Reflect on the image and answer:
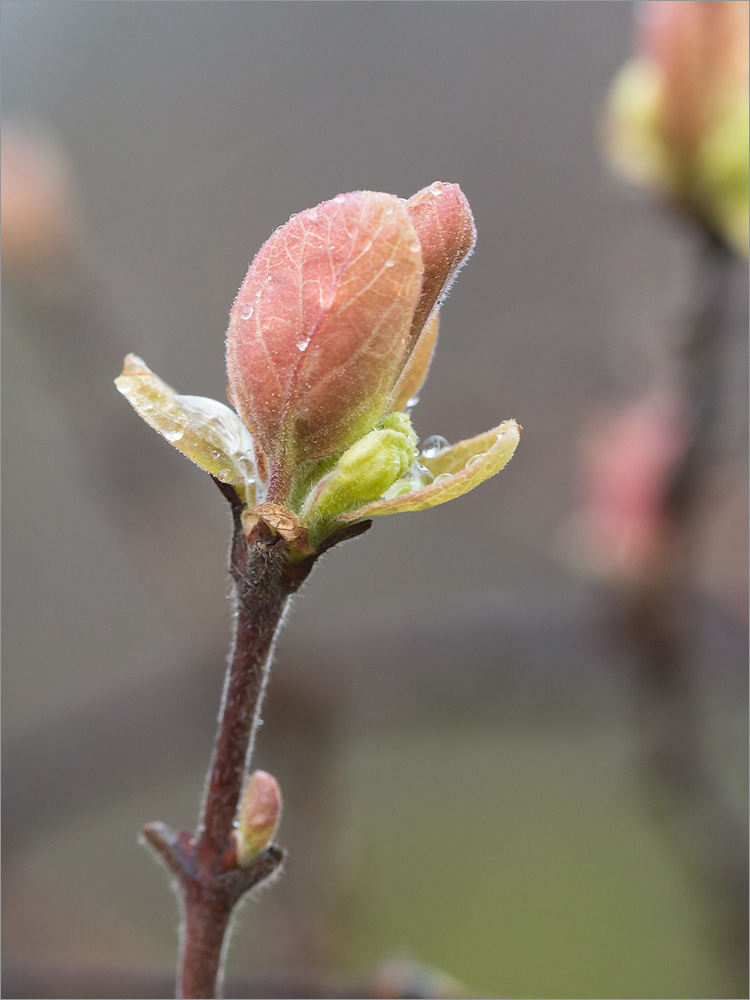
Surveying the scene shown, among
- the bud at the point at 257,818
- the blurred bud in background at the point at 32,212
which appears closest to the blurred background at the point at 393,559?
the blurred bud in background at the point at 32,212

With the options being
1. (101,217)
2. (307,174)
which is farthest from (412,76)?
(101,217)

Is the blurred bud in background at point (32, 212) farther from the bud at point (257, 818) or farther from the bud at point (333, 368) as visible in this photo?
the bud at point (257, 818)

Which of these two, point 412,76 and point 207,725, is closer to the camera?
point 207,725

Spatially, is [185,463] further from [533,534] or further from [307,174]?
[307,174]

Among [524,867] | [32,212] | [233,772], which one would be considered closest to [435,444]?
[233,772]

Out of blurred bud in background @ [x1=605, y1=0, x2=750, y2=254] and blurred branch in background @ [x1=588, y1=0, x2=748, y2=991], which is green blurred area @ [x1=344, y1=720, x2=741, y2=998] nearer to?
blurred branch in background @ [x1=588, y1=0, x2=748, y2=991]

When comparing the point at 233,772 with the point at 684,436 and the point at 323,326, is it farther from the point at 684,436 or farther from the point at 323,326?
the point at 684,436

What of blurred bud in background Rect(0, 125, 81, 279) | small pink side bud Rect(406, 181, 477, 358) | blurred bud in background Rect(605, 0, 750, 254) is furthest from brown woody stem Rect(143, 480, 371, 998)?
blurred bud in background Rect(0, 125, 81, 279)
